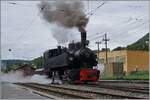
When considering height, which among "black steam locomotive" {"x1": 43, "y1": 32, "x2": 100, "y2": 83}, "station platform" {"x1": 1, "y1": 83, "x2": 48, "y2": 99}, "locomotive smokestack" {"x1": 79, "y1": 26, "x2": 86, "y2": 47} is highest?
"locomotive smokestack" {"x1": 79, "y1": 26, "x2": 86, "y2": 47}

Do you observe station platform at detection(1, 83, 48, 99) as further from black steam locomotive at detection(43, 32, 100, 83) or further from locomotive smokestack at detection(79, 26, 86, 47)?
locomotive smokestack at detection(79, 26, 86, 47)

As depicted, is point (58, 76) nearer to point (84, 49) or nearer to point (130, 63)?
point (84, 49)

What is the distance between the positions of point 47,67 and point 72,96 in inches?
818

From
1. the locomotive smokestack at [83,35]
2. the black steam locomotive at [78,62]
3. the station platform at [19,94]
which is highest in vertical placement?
the locomotive smokestack at [83,35]

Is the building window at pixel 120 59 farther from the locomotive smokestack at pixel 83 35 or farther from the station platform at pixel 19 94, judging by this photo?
the station platform at pixel 19 94

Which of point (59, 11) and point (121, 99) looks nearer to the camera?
point (121, 99)

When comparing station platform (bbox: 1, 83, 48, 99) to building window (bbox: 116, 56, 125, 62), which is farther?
building window (bbox: 116, 56, 125, 62)

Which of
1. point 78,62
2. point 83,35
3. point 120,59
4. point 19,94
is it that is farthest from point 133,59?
point 19,94

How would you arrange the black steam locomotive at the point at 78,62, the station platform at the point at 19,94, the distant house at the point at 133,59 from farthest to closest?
the distant house at the point at 133,59
the black steam locomotive at the point at 78,62
the station platform at the point at 19,94

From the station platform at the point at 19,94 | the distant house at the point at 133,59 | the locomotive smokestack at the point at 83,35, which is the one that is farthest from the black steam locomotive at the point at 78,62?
the distant house at the point at 133,59

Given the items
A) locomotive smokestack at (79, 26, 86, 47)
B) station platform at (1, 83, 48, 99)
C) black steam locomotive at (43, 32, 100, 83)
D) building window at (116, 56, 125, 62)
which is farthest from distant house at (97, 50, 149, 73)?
station platform at (1, 83, 48, 99)

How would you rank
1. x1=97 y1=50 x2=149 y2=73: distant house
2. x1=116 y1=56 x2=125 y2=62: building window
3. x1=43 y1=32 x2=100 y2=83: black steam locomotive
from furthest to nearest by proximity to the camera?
x1=116 y1=56 x2=125 y2=62: building window, x1=97 y1=50 x2=149 y2=73: distant house, x1=43 y1=32 x2=100 y2=83: black steam locomotive

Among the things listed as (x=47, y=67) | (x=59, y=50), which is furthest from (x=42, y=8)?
(x=47, y=67)

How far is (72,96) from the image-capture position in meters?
19.8
